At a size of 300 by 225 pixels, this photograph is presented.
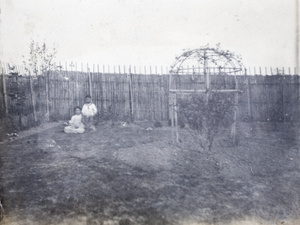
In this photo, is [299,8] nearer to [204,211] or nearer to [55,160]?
[204,211]

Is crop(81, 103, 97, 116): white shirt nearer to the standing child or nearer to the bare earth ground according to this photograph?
the standing child

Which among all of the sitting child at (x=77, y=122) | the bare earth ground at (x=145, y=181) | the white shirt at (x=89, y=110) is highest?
the white shirt at (x=89, y=110)

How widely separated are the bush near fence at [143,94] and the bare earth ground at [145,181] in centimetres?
363

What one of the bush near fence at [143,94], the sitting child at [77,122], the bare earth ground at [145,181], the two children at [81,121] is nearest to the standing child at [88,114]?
the two children at [81,121]

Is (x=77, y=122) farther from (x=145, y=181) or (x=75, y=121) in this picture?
(x=145, y=181)

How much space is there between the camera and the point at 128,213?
12.6ft

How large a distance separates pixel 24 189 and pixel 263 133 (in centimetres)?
782

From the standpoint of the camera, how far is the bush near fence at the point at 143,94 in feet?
36.8

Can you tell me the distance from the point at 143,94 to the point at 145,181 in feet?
23.1

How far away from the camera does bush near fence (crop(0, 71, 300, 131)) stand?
11219 mm

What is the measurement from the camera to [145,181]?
16.1ft

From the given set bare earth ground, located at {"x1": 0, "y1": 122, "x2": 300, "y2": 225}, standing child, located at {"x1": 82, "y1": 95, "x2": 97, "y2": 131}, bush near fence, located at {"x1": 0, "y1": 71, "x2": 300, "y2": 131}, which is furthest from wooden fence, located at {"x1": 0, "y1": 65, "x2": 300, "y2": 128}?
bare earth ground, located at {"x1": 0, "y1": 122, "x2": 300, "y2": 225}

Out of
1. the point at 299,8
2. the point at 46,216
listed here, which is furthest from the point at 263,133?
the point at 46,216

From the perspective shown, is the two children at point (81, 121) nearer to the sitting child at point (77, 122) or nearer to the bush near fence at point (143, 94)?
the sitting child at point (77, 122)
